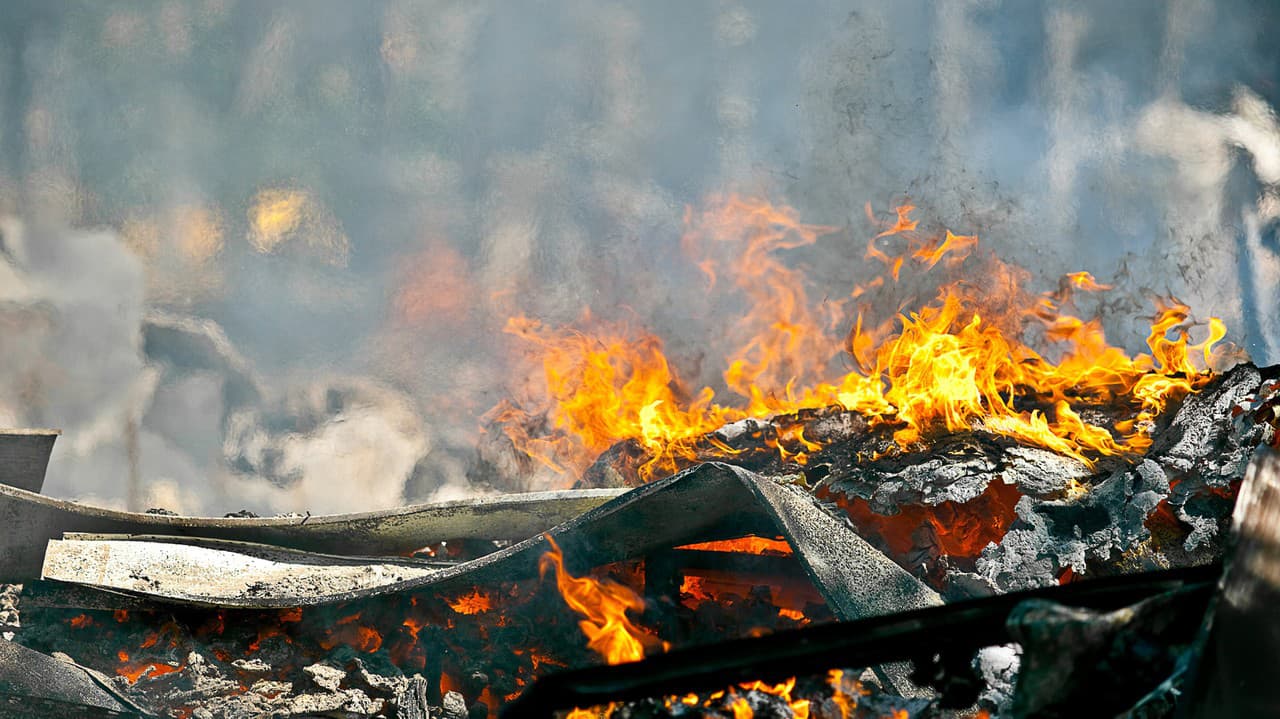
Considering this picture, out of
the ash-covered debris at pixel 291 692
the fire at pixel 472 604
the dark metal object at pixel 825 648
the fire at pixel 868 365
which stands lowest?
the ash-covered debris at pixel 291 692

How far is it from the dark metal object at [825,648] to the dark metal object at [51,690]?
343 centimetres

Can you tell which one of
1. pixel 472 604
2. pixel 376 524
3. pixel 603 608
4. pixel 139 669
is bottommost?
pixel 139 669

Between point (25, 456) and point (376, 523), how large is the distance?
2743 millimetres

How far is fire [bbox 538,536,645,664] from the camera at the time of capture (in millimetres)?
4371

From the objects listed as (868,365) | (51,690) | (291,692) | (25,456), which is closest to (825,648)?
(291,692)

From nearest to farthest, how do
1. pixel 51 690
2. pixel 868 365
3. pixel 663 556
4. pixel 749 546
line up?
pixel 51 690, pixel 663 556, pixel 749 546, pixel 868 365

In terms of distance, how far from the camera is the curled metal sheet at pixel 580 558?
362 centimetres

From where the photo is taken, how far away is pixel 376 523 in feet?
17.5

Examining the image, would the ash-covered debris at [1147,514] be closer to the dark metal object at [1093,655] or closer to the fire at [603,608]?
the fire at [603,608]

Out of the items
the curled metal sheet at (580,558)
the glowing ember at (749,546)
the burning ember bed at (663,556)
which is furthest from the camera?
the glowing ember at (749,546)

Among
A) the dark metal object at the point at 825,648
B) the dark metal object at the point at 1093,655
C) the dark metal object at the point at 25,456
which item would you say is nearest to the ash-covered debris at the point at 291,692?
the dark metal object at the point at 25,456

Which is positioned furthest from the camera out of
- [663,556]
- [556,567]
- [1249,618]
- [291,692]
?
[663,556]

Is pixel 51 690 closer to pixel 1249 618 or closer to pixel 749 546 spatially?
pixel 749 546

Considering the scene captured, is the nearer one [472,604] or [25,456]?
[472,604]
